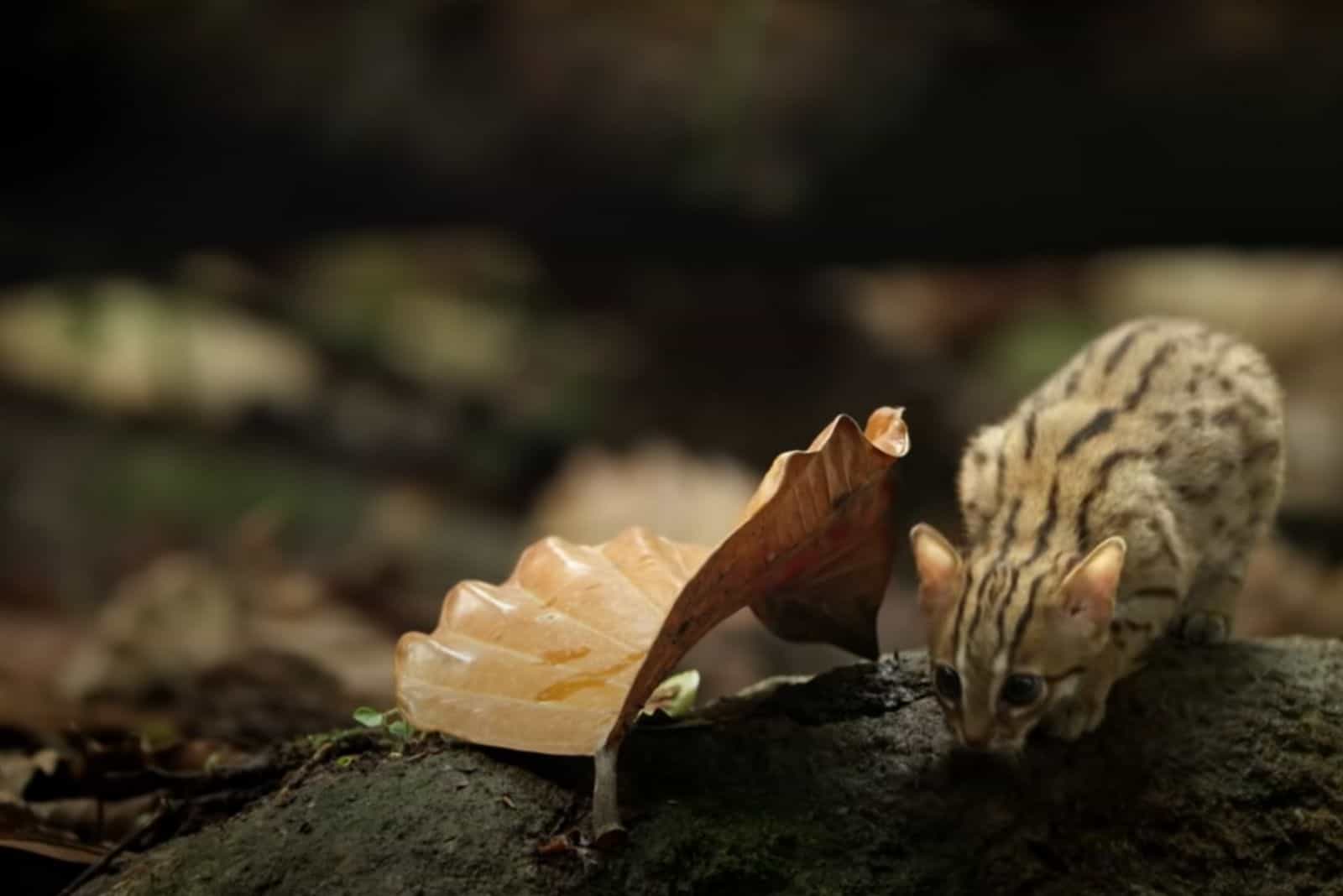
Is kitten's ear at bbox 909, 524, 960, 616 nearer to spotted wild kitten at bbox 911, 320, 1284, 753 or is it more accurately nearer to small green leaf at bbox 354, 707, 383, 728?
spotted wild kitten at bbox 911, 320, 1284, 753

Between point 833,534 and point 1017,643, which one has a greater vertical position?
point 833,534

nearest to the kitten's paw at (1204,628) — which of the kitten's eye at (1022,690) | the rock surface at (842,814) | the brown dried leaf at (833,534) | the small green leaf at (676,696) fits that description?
the rock surface at (842,814)

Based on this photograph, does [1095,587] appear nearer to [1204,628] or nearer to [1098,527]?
[1098,527]

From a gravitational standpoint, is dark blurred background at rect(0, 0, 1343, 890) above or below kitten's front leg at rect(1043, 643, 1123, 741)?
above

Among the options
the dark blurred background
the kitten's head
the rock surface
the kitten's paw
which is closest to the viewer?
the rock surface


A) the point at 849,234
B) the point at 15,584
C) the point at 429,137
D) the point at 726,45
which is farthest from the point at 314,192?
the point at 15,584

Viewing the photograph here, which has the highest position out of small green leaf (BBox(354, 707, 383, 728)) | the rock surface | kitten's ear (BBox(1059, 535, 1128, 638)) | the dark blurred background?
the dark blurred background

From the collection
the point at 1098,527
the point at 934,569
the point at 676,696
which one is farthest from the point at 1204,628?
the point at 676,696

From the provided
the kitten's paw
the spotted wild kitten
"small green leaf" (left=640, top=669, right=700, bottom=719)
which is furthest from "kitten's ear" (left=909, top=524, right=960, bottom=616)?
Answer: the kitten's paw
